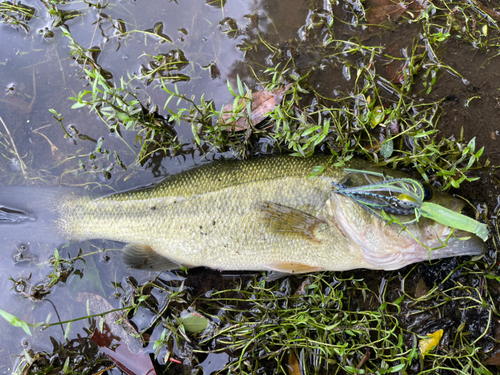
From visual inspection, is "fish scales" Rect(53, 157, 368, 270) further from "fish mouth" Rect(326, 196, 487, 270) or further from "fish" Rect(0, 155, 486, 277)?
"fish mouth" Rect(326, 196, 487, 270)

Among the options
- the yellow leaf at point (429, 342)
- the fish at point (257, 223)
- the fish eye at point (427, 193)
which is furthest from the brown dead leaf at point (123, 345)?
the fish eye at point (427, 193)

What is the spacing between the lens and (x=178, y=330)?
290cm

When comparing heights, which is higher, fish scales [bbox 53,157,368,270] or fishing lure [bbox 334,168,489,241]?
fishing lure [bbox 334,168,489,241]

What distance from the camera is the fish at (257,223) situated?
252 cm

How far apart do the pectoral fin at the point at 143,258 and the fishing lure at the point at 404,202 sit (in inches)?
66.4

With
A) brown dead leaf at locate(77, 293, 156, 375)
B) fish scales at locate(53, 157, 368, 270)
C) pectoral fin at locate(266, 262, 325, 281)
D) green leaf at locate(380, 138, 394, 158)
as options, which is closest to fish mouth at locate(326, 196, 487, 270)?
fish scales at locate(53, 157, 368, 270)

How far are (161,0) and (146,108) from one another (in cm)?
116

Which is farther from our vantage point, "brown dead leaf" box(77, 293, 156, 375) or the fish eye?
"brown dead leaf" box(77, 293, 156, 375)

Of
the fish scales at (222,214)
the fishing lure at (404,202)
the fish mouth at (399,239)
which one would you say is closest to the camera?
the fishing lure at (404,202)

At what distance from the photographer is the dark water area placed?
114 inches

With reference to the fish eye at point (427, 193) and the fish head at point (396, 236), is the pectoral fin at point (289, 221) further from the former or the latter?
the fish eye at point (427, 193)

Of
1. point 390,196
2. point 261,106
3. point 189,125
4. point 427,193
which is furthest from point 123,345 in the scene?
point 427,193

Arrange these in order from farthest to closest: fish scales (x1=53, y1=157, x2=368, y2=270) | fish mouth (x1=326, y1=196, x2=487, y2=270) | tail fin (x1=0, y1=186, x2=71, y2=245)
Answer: tail fin (x1=0, y1=186, x2=71, y2=245), fish scales (x1=53, y1=157, x2=368, y2=270), fish mouth (x1=326, y1=196, x2=487, y2=270)

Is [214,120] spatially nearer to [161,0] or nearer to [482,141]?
[161,0]
